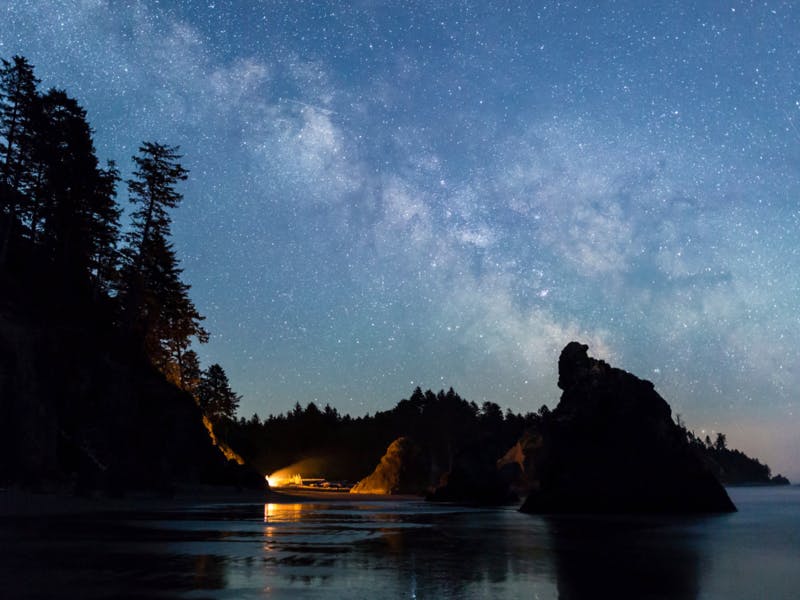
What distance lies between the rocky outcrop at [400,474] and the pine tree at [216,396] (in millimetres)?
23416

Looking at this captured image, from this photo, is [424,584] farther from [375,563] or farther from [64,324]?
[64,324]

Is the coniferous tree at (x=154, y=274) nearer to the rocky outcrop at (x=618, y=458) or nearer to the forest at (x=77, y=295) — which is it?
the forest at (x=77, y=295)

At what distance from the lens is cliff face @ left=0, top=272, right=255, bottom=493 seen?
37625 millimetres

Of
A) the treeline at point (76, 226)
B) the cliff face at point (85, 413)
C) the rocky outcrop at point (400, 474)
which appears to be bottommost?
the rocky outcrop at point (400, 474)

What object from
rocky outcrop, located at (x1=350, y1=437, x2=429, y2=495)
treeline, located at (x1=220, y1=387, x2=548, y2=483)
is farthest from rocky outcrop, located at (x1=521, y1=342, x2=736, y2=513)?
treeline, located at (x1=220, y1=387, x2=548, y2=483)

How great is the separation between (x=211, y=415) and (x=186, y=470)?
36.5 m

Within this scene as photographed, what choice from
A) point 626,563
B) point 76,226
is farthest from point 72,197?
point 626,563

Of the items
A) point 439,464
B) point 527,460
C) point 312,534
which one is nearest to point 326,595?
point 312,534

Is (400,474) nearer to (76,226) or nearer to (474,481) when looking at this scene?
(474,481)

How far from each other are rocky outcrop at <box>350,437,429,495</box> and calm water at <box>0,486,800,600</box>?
7284cm

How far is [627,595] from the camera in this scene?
1034 centimetres

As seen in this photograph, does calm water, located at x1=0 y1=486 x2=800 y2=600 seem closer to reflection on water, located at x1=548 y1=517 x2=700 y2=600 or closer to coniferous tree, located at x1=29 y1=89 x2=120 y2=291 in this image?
reflection on water, located at x1=548 y1=517 x2=700 y2=600

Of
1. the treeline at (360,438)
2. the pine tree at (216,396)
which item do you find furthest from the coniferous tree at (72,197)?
the treeline at (360,438)

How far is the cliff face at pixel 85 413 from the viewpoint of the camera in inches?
1481
